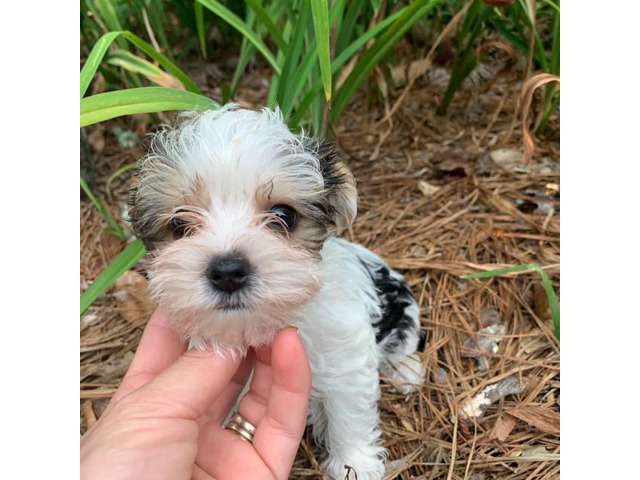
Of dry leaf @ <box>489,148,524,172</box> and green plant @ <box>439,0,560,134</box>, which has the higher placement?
green plant @ <box>439,0,560,134</box>

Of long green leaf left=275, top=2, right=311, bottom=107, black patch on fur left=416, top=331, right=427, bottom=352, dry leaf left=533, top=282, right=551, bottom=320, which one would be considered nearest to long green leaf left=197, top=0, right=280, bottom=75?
long green leaf left=275, top=2, right=311, bottom=107

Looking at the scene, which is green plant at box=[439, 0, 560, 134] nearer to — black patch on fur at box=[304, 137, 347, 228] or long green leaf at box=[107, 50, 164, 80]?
black patch on fur at box=[304, 137, 347, 228]

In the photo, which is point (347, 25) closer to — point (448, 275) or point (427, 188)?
point (427, 188)

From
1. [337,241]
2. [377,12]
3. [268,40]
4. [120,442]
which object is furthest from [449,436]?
[268,40]

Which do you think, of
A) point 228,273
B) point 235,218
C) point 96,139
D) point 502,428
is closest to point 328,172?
point 235,218

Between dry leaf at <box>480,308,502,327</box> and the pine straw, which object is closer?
the pine straw

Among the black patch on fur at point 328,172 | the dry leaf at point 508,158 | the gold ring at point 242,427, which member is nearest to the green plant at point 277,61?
the black patch on fur at point 328,172

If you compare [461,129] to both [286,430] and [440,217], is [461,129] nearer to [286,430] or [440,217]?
[440,217]
